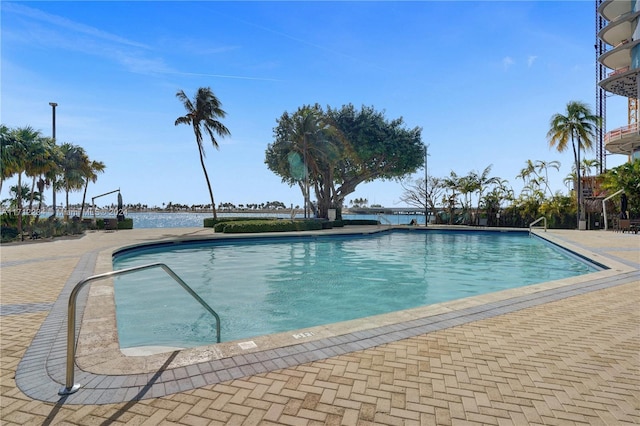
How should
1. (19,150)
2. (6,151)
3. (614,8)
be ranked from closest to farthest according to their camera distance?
(6,151) → (19,150) → (614,8)

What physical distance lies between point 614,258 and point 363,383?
10.8 metres

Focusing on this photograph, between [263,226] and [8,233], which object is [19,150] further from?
[263,226]

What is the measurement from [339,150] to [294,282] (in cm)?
2167

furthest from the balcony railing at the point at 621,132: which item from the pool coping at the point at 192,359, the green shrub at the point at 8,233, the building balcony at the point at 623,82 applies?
the green shrub at the point at 8,233

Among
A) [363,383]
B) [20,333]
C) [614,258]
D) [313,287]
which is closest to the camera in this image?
[363,383]

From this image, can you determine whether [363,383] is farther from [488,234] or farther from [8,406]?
[488,234]

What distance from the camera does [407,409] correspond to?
2.42 metres

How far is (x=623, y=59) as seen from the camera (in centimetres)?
2867

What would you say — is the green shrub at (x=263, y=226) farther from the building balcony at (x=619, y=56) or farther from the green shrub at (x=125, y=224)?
the building balcony at (x=619, y=56)

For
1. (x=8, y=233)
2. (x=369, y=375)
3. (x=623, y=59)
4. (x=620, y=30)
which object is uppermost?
(x=620, y=30)

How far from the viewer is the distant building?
2523 cm

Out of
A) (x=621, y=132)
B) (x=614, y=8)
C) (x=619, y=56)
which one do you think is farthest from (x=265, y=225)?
(x=614, y=8)

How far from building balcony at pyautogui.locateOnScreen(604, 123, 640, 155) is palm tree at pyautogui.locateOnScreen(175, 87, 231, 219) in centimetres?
3054

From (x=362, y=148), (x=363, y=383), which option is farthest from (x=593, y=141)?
(x=363, y=383)
